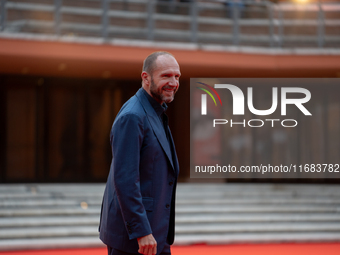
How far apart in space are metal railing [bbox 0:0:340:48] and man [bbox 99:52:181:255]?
7.90 meters

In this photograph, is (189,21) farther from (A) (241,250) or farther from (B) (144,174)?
(B) (144,174)

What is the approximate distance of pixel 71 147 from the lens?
39.4ft

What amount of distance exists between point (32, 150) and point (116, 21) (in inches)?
176

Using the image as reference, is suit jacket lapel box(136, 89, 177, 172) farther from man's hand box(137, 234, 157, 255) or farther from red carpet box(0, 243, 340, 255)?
red carpet box(0, 243, 340, 255)

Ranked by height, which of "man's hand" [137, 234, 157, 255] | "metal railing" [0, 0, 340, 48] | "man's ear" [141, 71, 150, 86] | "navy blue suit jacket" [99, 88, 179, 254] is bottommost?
"man's hand" [137, 234, 157, 255]

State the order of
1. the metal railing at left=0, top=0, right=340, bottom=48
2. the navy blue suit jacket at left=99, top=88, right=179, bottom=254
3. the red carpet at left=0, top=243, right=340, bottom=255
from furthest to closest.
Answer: the metal railing at left=0, top=0, right=340, bottom=48, the red carpet at left=0, top=243, right=340, bottom=255, the navy blue suit jacket at left=99, top=88, right=179, bottom=254

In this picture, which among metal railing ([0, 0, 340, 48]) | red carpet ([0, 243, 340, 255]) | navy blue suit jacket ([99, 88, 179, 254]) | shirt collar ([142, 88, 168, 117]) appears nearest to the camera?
navy blue suit jacket ([99, 88, 179, 254])

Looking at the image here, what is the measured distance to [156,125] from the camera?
2283mm

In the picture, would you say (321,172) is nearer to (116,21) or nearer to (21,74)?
(116,21)

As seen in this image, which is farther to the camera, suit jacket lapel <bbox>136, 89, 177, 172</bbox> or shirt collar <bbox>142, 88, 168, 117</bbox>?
shirt collar <bbox>142, 88, 168, 117</bbox>

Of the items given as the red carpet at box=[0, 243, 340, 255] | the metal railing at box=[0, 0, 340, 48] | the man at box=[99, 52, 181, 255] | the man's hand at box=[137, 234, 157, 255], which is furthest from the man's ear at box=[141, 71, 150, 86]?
the metal railing at box=[0, 0, 340, 48]

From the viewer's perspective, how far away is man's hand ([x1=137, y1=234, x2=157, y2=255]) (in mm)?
2080

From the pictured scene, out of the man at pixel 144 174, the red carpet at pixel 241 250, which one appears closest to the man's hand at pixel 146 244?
the man at pixel 144 174

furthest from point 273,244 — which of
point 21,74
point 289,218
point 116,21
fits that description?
point 21,74
